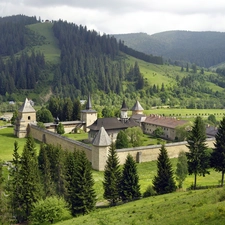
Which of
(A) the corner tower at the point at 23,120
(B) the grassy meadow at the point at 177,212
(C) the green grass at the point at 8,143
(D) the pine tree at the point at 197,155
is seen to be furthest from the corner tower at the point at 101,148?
(A) the corner tower at the point at 23,120

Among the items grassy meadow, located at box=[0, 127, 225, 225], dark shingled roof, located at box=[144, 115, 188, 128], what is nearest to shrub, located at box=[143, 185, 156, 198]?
grassy meadow, located at box=[0, 127, 225, 225]

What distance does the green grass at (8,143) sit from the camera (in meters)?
55.2

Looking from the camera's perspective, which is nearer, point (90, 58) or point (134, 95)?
point (134, 95)

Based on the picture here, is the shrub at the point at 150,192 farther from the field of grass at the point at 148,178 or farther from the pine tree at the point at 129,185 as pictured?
the field of grass at the point at 148,178

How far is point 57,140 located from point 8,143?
11.8m

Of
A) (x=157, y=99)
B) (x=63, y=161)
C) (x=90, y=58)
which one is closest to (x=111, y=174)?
(x=63, y=161)

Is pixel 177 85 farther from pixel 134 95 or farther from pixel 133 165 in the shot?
pixel 133 165

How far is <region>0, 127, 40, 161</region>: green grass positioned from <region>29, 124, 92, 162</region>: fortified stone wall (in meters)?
2.24

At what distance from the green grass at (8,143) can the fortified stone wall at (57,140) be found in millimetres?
2237

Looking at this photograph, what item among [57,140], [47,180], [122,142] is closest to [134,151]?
[122,142]

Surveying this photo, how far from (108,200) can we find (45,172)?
321 inches

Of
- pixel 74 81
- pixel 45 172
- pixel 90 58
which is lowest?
pixel 45 172

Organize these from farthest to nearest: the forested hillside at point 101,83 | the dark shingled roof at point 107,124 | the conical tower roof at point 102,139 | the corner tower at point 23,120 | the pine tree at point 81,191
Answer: the forested hillside at point 101,83 < the corner tower at point 23,120 < the dark shingled roof at point 107,124 < the conical tower roof at point 102,139 < the pine tree at point 81,191

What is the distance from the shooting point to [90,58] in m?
186
